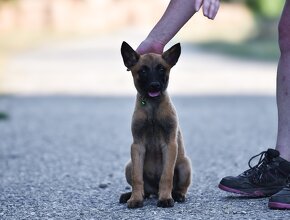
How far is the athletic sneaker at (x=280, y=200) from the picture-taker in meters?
4.66

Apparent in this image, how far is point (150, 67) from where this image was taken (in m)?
4.93

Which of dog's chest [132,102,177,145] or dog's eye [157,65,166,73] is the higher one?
dog's eye [157,65,166,73]

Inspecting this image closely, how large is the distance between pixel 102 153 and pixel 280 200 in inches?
140

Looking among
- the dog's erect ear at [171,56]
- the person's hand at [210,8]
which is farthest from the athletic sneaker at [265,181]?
the person's hand at [210,8]

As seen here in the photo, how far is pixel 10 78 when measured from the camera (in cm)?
1825

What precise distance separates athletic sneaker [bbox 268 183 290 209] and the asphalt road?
4 centimetres

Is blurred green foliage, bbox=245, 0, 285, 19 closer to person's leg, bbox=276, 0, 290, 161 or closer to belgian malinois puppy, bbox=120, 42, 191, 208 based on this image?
person's leg, bbox=276, 0, 290, 161

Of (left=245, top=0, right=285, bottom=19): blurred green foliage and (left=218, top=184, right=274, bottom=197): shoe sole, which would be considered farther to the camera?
(left=245, top=0, right=285, bottom=19): blurred green foliage

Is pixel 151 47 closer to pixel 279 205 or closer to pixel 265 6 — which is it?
pixel 279 205

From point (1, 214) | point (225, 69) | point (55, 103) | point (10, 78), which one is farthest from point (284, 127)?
point (225, 69)

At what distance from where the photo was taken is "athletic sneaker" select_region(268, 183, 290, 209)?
15.3 feet

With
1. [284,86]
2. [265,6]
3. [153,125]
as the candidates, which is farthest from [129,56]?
[265,6]

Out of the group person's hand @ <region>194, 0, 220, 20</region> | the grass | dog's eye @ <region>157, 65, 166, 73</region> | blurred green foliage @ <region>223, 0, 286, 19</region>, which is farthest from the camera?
blurred green foliage @ <region>223, 0, 286, 19</region>

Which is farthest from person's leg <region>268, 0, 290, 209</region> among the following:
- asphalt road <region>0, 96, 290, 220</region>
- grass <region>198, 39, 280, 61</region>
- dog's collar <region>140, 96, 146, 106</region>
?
grass <region>198, 39, 280, 61</region>
